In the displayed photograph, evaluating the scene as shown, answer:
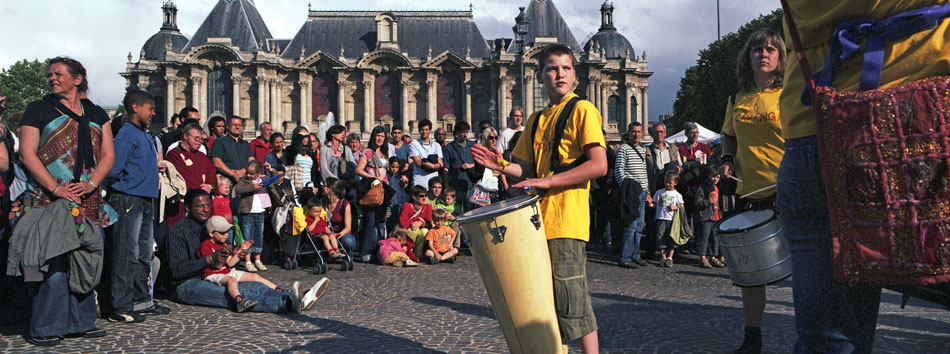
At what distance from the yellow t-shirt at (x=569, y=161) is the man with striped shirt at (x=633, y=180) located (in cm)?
606

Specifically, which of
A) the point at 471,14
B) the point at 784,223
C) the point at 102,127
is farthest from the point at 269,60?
the point at 784,223

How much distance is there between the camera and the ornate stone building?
1962 inches

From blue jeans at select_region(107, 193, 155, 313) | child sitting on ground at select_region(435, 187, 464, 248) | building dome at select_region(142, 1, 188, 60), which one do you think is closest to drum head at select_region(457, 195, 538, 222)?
blue jeans at select_region(107, 193, 155, 313)

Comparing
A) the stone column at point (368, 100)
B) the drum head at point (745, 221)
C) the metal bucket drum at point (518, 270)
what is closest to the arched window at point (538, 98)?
the stone column at point (368, 100)

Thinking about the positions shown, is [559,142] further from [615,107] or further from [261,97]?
[615,107]

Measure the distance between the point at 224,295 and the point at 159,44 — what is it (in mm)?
55152

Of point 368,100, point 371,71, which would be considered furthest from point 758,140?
point 371,71

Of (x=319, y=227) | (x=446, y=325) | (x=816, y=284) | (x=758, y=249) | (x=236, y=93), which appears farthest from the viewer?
(x=236, y=93)

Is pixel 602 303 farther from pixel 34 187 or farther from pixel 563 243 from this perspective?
pixel 34 187

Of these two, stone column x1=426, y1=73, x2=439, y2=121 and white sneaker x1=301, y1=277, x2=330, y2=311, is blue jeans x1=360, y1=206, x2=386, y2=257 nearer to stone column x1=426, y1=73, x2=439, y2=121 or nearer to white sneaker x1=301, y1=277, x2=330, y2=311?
white sneaker x1=301, y1=277, x2=330, y2=311

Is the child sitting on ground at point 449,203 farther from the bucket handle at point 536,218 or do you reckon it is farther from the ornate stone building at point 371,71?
the ornate stone building at point 371,71

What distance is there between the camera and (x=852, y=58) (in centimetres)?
181

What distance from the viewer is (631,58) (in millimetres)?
54156

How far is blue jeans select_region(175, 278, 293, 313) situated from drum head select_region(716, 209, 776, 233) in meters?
3.65
